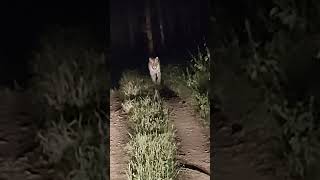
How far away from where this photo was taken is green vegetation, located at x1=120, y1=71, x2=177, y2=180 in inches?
81.1

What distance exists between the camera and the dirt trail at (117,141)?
6.95ft

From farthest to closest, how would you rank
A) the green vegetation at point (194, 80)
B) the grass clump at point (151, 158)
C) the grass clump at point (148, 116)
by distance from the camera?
the green vegetation at point (194, 80)
the grass clump at point (148, 116)
the grass clump at point (151, 158)

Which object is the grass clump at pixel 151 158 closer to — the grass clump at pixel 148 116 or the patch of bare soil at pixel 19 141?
the grass clump at pixel 148 116

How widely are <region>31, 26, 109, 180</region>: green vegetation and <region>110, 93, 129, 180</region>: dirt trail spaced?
0.05 metres

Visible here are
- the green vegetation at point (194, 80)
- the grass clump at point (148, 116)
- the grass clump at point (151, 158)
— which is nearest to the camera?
the grass clump at point (151, 158)

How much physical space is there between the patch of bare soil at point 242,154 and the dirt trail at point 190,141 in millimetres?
38

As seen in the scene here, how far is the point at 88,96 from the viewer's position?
2.26 meters

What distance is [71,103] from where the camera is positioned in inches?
88.7

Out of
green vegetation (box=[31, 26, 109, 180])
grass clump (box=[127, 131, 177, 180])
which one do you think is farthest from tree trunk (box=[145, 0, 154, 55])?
grass clump (box=[127, 131, 177, 180])


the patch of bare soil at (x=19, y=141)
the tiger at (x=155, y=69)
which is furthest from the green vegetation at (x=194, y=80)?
the patch of bare soil at (x=19, y=141)

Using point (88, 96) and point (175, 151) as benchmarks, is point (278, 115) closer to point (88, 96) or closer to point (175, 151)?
point (175, 151)

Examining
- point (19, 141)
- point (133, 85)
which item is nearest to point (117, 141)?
point (133, 85)

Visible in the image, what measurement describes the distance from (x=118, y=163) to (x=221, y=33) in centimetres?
64

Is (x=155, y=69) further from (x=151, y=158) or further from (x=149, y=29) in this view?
A: (x=151, y=158)
